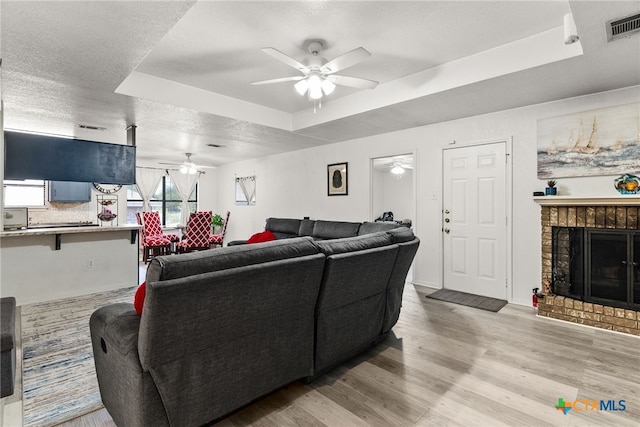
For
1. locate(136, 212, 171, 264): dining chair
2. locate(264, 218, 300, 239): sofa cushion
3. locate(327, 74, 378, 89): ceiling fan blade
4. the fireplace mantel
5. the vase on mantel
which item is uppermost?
locate(327, 74, 378, 89): ceiling fan blade

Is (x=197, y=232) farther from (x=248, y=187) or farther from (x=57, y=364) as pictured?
(x=57, y=364)

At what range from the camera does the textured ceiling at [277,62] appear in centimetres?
222

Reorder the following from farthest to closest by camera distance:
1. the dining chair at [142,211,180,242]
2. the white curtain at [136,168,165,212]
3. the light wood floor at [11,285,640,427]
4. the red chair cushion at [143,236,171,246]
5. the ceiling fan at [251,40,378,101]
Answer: the white curtain at [136,168,165,212] < the dining chair at [142,211,180,242] < the red chair cushion at [143,236,171,246] < the ceiling fan at [251,40,378,101] < the light wood floor at [11,285,640,427]

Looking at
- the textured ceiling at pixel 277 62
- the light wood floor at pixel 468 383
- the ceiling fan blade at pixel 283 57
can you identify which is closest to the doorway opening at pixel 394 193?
the textured ceiling at pixel 277 62

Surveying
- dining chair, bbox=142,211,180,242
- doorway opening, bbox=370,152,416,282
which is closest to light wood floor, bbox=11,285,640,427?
dining chair, bbox=142,211,180,242

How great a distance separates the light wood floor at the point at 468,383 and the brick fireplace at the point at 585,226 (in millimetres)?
153

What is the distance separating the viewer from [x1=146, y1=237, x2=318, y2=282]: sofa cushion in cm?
142

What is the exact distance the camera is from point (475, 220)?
4.29 m

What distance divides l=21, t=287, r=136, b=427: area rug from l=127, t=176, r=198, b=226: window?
4811 mm

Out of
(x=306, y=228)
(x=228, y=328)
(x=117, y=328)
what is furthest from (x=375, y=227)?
(x=117, y=328)

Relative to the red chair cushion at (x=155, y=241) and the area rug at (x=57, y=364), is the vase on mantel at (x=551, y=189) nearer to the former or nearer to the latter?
the area rug at (x=57, y=364)

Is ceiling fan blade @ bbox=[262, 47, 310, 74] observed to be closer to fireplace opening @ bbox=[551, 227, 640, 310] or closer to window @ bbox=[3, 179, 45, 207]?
fireplace opening @ bbox=[551, 227, 640, 310]

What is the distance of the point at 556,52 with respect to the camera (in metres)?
2.65

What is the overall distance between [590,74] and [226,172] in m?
7.98
